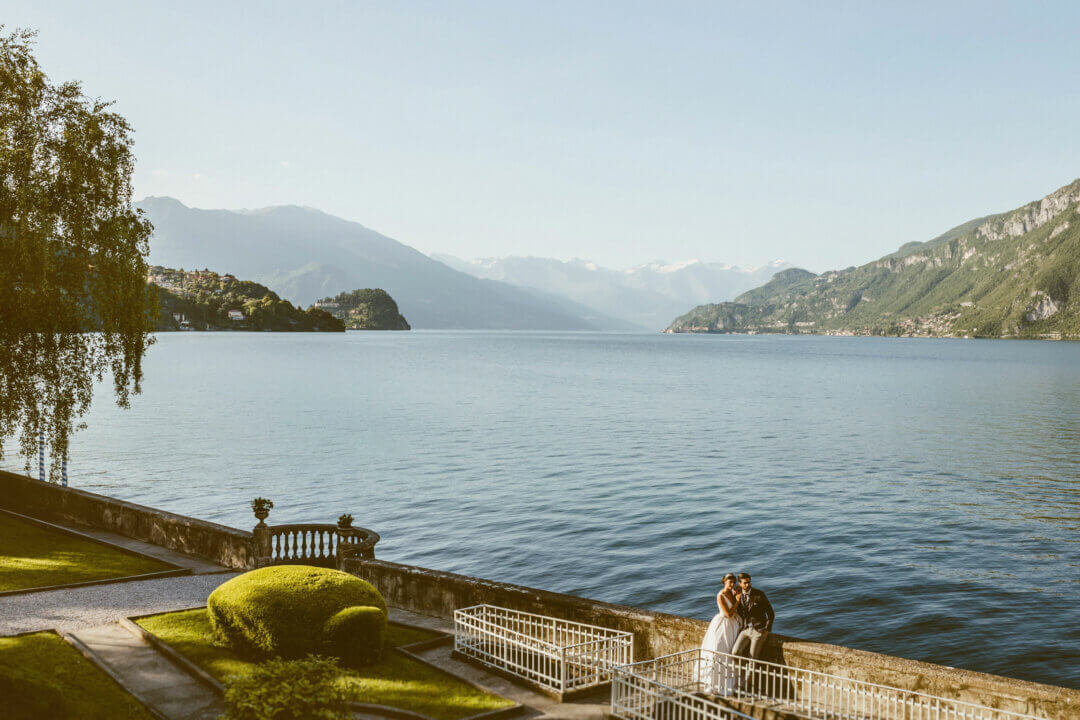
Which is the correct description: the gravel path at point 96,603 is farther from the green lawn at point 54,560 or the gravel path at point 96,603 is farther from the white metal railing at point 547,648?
the white metal railing at point 547,648

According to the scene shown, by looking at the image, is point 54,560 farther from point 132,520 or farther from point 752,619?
point 752,619

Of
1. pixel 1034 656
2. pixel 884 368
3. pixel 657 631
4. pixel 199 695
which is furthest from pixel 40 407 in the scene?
pixel 884 368

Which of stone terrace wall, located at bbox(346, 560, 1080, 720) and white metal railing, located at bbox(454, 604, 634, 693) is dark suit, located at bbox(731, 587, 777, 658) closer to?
stone terrace wall, located at bbox(346, 560, 1080, 720)

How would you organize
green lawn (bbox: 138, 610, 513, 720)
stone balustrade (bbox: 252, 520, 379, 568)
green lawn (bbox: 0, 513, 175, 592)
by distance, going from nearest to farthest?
green lawn (bbox: 138, 610, 513, 720), green lawn (bbox: 0, 513, 175, 592), stone balustrade (bbox: 252, 520, 379, 568)

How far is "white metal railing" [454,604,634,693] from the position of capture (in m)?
15.4

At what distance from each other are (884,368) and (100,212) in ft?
578

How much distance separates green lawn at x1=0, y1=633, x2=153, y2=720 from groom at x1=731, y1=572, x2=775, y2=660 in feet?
34.7

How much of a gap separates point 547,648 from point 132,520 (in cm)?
1872

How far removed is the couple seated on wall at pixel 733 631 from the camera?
15.0 metres

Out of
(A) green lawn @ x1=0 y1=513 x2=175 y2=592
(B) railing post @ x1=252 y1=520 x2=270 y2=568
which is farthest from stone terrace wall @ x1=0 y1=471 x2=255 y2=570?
(A) green lawn @ x1=0 y1=513 x2=175 y2=592

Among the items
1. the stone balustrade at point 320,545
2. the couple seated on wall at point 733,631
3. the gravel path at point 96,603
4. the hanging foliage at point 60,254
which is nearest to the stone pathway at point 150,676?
the gravel path at point 96,603

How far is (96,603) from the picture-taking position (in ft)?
64.1

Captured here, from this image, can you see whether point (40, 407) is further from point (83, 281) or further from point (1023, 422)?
point (1023, 422)

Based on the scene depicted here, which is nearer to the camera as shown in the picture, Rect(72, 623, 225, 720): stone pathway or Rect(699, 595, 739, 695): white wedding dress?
Rect(72, 623, 225, 720): stone pathway
